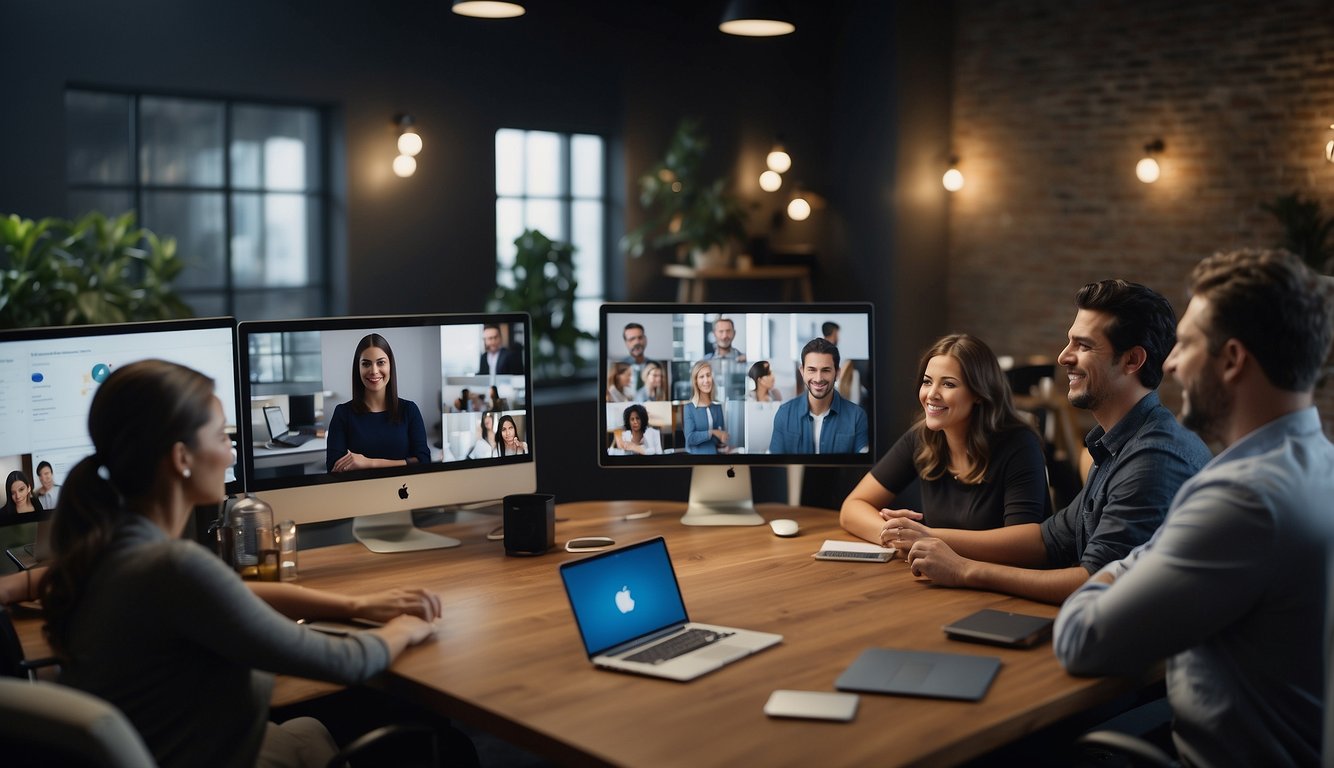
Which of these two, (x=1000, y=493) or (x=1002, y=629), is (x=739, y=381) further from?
(x=1002, y=629)

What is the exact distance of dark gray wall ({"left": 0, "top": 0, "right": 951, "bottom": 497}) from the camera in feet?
16.6

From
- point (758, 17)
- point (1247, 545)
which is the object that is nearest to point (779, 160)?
point (758, 17)

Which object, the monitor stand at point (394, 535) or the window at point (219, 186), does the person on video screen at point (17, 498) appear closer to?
the monitor stand at point (394, 535)

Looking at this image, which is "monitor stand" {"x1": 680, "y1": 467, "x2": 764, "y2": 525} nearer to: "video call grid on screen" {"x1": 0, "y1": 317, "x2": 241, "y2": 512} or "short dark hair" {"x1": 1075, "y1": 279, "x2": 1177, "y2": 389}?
"short dark hair" {"x1": 1075, "y1": 279, "x2": 1177, "y2": 389}

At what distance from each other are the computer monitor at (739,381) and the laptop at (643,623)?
93 cm

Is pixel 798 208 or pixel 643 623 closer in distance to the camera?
pixel 643 623

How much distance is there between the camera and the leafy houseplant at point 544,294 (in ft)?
20.9

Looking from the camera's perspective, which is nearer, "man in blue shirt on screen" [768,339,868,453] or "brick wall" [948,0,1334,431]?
"man in blue shirt on screen" [768,339,868,453]

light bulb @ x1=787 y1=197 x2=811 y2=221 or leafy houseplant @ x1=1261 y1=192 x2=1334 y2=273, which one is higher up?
light bulb @ x1=787 y1=197 x2=811 y2=221

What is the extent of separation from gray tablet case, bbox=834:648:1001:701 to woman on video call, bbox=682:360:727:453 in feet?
3.84

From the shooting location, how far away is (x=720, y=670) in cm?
201

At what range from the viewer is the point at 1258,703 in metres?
1.82

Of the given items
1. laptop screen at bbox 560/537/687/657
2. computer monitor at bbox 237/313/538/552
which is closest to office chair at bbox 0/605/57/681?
computer monitor at bbox 237/313/538/552

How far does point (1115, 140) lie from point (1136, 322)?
4952mm
